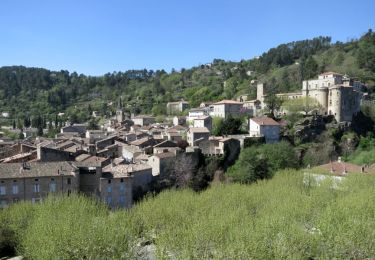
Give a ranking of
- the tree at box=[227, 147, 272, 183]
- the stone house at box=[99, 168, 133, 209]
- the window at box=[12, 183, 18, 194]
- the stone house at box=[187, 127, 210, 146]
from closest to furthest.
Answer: the window at box=[12, 183, 18, 194], the stone house at box=[99, 168, 133, 209], the tree at box=[227, 147, 272, 183], the stone house at box=[187, 127, 210, 146]

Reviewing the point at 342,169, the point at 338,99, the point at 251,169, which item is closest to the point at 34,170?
the point at 251,169

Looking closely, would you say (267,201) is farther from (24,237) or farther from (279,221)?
(24,237)

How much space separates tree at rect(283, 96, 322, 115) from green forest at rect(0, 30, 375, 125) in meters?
18.5

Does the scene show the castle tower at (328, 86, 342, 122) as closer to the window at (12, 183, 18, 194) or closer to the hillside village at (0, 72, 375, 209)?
the hillside village at (0, 72, 375, 209)

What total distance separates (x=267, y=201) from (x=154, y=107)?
81.2 metres

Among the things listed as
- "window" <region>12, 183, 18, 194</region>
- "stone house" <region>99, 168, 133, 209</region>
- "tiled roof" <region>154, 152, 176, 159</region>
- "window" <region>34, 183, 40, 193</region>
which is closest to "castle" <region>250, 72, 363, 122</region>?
"tiled roof" <region>154, 152, 176, 159</region>

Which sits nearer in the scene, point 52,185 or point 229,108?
point 52,185

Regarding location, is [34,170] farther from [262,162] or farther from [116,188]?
[262,162]

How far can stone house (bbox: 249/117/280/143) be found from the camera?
54281mm

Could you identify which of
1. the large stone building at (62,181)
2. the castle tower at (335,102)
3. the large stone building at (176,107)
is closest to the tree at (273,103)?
the castle tower at (335,102)

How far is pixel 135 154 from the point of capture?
49.2m

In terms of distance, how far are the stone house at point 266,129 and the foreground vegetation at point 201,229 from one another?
91.7ft

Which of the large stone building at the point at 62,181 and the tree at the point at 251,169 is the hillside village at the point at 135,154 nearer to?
the large stone building at the point at 62,181

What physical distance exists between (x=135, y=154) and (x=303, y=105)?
3418 cm
